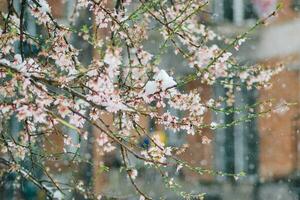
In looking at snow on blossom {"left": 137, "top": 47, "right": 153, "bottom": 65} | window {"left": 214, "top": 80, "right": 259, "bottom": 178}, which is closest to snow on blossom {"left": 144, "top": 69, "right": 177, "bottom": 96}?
snow on blossom {"left": 137, "top": 47, "right": 153, "bottom": 65}

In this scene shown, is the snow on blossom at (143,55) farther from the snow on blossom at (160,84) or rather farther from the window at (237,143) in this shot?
the window at (237,143)

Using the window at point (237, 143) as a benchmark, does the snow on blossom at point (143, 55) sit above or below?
below

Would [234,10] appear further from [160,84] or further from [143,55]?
[160,84]

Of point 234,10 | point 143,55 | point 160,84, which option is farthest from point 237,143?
point 160,84

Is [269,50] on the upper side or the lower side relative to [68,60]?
upper

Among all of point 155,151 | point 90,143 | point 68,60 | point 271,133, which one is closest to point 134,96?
point 155,151

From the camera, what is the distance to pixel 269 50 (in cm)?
1628

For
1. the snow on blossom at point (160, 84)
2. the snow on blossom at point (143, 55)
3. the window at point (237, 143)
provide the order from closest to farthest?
the snow on blossom at point (160, 84) → the snow on blossom at point (143, 55) → the window at point (237, 143)

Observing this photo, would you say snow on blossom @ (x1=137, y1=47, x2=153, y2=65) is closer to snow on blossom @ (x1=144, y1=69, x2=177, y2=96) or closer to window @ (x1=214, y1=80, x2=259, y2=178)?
snow on blossom @ (x1=144, y1=69, x2=177, y2=96)

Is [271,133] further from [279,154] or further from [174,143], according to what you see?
[174,143]

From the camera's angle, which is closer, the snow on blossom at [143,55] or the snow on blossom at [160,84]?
the snow on blossom at [160,84]

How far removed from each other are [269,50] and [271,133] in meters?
2.18

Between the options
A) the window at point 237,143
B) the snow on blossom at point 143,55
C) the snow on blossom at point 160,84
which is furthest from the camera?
the window at point 237,143

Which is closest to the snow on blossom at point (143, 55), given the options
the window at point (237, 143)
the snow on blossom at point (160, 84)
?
the snow on blossom at point (160, 84)
